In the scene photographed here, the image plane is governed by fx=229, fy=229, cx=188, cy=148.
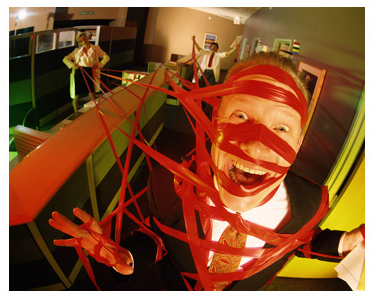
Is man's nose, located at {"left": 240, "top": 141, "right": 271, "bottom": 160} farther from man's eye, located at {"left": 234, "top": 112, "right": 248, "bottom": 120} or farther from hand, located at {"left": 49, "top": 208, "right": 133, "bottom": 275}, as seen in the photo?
hand, located at {"left": 49, "top": 208, "right": 133, "bottom": 275}

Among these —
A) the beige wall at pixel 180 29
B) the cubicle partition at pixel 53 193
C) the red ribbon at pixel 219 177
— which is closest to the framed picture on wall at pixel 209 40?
the beige wall at pixel 180 29

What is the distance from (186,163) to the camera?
765 mm

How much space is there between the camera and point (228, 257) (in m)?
0.79

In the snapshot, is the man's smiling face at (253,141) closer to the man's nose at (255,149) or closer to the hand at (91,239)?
the man's nose at (255,149)

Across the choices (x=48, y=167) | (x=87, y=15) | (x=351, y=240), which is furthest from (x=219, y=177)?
(x=87, y=15)

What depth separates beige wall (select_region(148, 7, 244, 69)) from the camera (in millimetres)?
7121

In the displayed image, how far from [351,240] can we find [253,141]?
0.53 m

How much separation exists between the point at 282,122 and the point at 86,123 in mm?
1013

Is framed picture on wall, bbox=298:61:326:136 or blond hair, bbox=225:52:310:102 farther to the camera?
framed picture on wall, bbox=298:61:326:136

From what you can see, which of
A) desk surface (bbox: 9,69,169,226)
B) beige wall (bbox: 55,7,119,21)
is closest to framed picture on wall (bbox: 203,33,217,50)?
beige wall (bbox: 55,7,119,21)

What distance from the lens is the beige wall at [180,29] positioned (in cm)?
712

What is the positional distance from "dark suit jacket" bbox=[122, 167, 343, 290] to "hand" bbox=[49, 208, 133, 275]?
0.12 meters

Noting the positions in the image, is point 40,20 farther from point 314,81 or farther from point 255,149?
point 255,149
